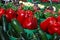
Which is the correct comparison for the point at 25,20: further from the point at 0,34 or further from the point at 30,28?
the point at 0,34

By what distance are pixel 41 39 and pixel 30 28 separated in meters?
0.19

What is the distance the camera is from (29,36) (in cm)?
115

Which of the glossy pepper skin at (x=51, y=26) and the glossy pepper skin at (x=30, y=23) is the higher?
the glossy pepper skin at (x=51, y=26)

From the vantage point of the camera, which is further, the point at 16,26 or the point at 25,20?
the point at 25,20

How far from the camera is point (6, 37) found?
1.14m

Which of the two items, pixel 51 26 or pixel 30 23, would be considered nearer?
pixel 51 26

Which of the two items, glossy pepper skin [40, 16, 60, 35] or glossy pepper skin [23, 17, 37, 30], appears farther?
glossy pepper skin [23, 17, 37, 30]

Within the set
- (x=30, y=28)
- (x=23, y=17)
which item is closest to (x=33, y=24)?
(x=30, y=28)

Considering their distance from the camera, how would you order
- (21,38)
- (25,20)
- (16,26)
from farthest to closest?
(25,20), (16,26), (21,38)

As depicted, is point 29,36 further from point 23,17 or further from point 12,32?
point 23,17

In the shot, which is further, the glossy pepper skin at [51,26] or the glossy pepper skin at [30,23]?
the glossy pepper skin at [30,23]

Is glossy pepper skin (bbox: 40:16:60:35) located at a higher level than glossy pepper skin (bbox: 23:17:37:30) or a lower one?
higher

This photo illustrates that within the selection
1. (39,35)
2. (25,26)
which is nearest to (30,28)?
(25,26)

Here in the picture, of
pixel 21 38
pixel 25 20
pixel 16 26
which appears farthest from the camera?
pixel 25 20
